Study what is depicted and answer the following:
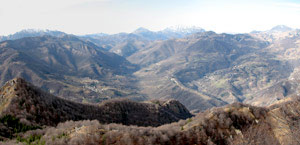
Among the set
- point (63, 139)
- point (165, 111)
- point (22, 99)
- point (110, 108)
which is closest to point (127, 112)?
point (110, 108)

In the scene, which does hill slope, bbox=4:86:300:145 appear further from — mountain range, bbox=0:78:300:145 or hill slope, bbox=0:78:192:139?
hill slope, bbox=0:78:192:139

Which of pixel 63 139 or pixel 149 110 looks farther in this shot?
pixel 149 110

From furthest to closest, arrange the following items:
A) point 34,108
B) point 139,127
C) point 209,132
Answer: point 34,108, point 139,127, point 209,132

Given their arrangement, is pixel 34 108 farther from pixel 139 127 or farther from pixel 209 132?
pixel 209 132

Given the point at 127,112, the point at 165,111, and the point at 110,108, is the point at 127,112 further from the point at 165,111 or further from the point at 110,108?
the point at 165,111

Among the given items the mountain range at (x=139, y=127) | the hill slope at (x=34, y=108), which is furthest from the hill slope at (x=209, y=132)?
the hill slope at (x=34, y=108)

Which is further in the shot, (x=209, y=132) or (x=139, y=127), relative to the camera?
(x=139, y=127)

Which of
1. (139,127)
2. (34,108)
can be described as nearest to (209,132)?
(139,127)

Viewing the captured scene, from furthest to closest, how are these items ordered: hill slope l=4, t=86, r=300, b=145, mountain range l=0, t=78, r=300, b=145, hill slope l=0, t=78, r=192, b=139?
hill slope l=0, t=78, r=192, b=139 < mountain range l=0, t=78, r=300, b=145 < hill slope l=4, t=86, r=300, b=145

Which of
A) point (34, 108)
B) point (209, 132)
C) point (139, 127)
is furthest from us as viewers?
point (34, 108)

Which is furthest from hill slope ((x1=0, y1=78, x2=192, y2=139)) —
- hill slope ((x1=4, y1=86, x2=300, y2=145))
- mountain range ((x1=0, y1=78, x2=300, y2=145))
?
hill slope ((x1=4, y1=86, x2=300, y2=145))

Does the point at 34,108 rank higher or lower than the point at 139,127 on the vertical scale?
higher
